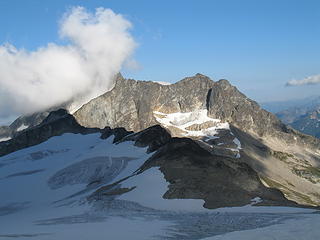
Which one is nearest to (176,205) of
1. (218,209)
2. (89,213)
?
(218,209)

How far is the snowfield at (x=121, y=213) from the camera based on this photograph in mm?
39719

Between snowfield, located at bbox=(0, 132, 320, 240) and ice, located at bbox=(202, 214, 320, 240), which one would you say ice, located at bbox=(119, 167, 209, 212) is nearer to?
snowfield, located at bbox=(0, 132, 320, 240)

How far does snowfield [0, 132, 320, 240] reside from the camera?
39.7m

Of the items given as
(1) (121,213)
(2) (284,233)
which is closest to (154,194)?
(1) (121,213)

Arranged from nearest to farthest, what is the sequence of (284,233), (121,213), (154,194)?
(284,233) < (121,213) < (154,194)

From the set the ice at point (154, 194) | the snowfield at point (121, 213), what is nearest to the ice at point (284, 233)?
the snowfield at point (121, 213)

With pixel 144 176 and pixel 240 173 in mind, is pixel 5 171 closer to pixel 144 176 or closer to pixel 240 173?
pixel 144 176

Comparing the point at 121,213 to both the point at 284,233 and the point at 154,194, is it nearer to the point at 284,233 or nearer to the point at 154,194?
the point at 154,194

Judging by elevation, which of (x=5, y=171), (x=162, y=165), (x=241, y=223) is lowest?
(x=241, y=223)

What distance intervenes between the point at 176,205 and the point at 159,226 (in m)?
14.7

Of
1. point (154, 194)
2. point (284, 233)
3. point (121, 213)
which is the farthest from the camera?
point (154, 194)

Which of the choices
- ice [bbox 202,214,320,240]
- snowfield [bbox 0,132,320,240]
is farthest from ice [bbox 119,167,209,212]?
ice [bbox 202,214,320,240]

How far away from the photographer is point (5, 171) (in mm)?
142250

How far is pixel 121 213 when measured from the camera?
5603cm
